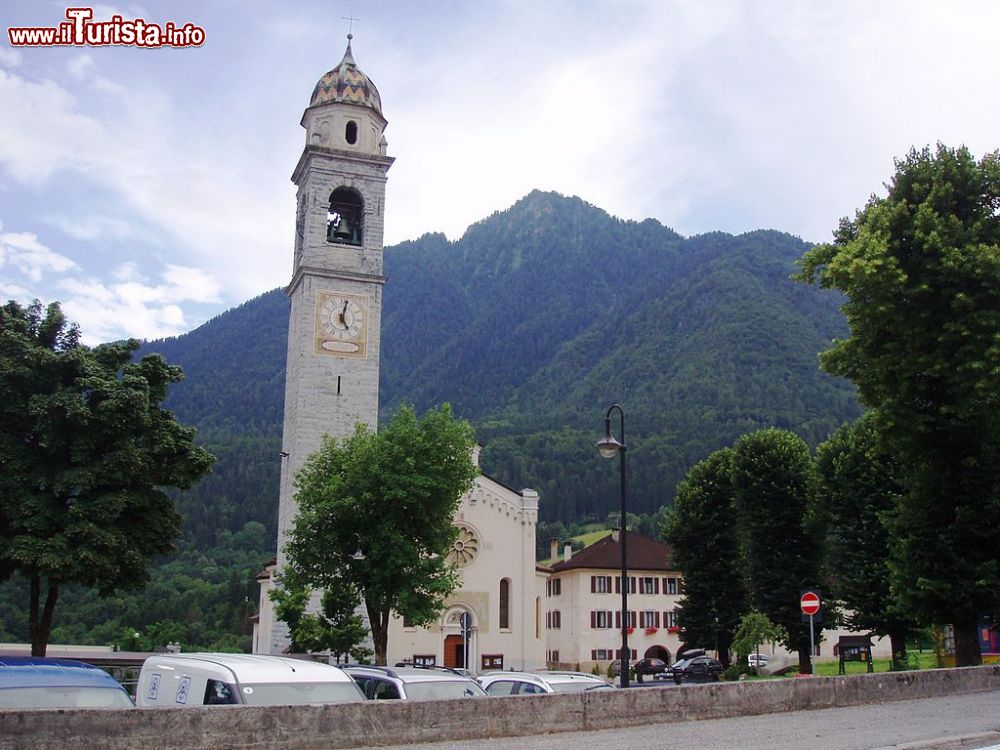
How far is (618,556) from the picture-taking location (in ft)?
225

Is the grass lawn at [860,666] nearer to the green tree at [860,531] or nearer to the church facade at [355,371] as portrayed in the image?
the green tree at [860,531]

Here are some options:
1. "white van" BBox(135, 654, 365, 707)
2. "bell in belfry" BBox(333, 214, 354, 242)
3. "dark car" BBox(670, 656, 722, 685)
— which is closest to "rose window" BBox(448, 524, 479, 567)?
"dark car" BBox(670, 656, 722, 685)

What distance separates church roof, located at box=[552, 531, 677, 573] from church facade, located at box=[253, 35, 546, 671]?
34.1 feet

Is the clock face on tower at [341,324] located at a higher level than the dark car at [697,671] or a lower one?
higher

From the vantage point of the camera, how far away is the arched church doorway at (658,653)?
224ft

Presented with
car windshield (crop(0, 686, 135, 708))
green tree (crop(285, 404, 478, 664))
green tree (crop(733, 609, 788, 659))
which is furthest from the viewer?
A: green tree (crop(733, 609, 788, 659))

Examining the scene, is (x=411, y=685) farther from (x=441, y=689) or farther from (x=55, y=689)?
(x=55, y=689)

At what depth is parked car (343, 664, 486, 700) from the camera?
16.8m

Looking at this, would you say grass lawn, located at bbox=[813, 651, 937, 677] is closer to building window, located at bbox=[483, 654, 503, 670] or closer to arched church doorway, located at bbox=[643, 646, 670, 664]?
arched church doorway, located at bbox=[643, 646, 670, 664]

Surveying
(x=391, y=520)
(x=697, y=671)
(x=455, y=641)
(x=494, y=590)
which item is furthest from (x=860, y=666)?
(x=391, y=520)

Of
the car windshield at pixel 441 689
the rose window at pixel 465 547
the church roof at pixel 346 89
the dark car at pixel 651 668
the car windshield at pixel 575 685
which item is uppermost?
the church roof at pixel 346 89

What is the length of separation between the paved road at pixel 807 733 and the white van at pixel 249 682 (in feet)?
5.89

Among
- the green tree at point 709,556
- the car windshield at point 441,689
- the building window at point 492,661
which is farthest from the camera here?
the building window at point 492,661

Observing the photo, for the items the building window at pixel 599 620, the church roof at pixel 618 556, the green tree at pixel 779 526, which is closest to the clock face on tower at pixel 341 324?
the green tree at pixel 779 526
